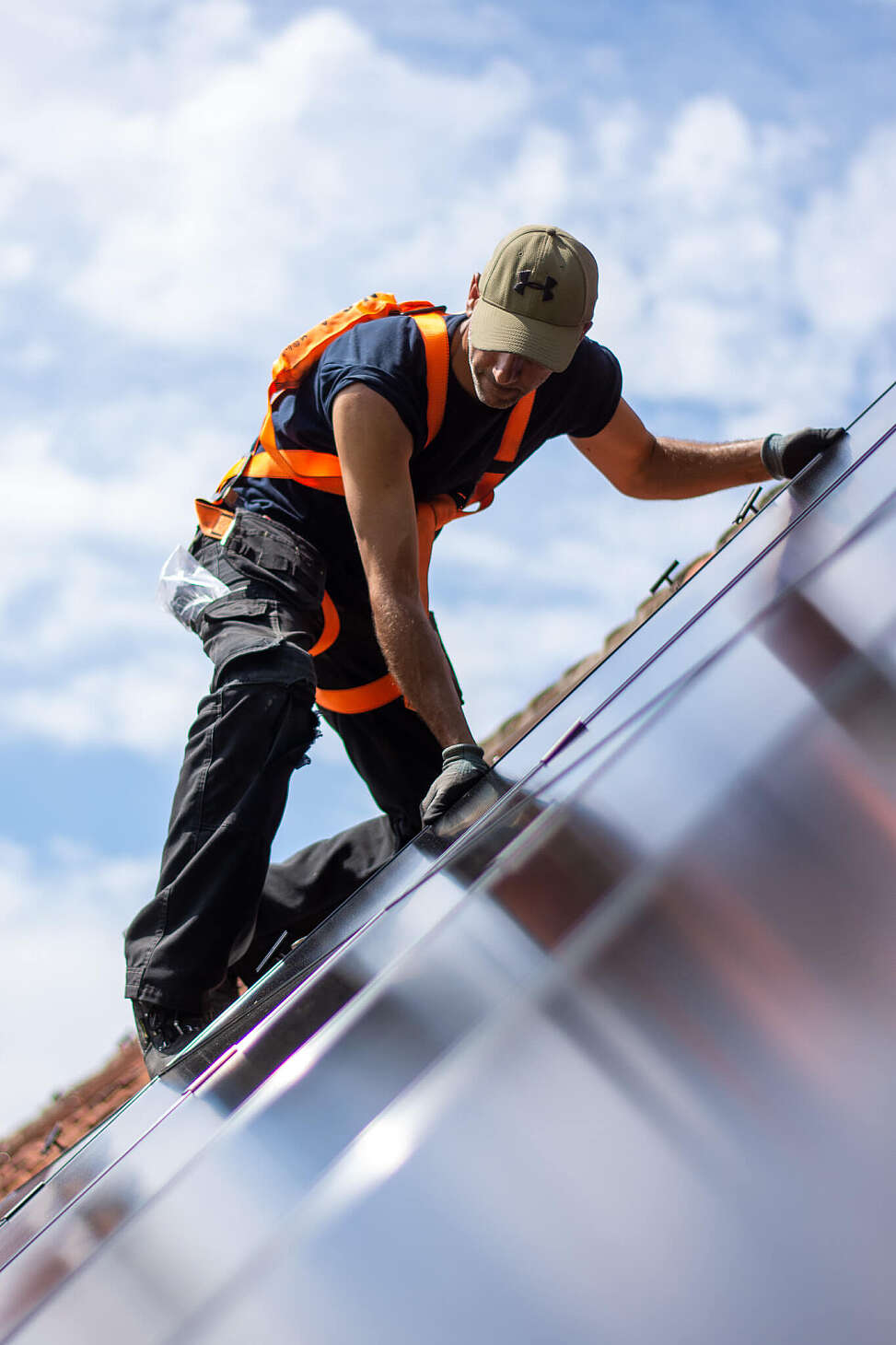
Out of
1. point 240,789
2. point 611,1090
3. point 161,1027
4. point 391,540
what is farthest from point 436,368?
point 611,1090

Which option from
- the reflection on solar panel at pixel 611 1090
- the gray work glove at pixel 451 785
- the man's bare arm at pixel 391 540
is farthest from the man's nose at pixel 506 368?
the reflection on solar panel at pixel 611 1090

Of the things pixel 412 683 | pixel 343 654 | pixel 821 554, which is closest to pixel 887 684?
pixel 821 554

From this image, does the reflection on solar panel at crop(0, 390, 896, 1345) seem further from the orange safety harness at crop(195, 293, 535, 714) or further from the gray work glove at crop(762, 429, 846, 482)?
the orange safety harness at crop(195, 293, 535, 714)

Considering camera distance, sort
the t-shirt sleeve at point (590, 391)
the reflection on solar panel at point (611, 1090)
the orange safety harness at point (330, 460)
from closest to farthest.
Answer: the reflection on solar panel at point (611, 1090) < the orange safety harness at point (330, 460) < the t-shirt sleeve at point (590, 391)

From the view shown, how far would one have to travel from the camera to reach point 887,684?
1.07m

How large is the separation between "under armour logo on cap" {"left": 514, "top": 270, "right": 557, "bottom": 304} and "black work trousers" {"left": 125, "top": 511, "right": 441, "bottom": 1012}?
650 millimetres

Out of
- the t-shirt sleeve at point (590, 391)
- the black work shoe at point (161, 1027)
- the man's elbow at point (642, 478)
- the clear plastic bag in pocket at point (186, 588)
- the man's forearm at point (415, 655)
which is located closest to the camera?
the black work shoe at point (161, 1027)

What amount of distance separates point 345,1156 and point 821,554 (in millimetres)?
743

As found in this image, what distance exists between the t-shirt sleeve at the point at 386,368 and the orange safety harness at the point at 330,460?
0.05 meters

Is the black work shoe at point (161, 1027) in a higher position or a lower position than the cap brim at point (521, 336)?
lower

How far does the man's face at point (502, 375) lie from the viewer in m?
2.42

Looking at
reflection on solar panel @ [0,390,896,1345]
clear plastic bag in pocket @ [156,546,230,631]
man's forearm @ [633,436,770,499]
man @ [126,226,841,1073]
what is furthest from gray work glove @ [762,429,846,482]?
clear plastic bag in pocket @ [156,546,230,631]

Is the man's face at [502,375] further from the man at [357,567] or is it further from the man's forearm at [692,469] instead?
the man's forearm at [692,469]

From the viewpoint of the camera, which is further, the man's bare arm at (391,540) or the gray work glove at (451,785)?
the man's bare arm at (391,540)
